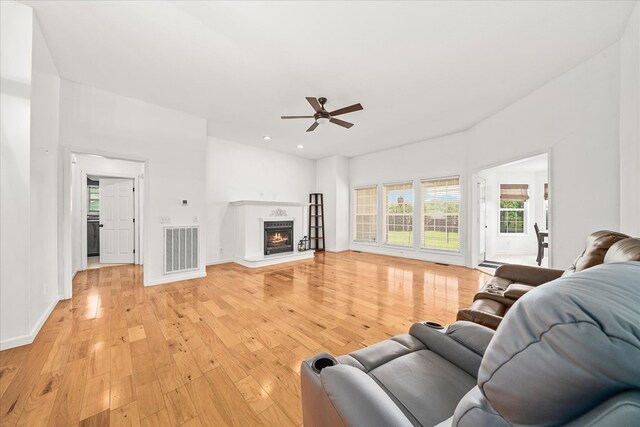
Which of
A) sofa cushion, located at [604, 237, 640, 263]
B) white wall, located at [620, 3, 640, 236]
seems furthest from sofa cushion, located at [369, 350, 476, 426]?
white wall, located at [620, 3, 640, 236]

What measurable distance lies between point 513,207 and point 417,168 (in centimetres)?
376

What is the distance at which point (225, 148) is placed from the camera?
570 centimetres

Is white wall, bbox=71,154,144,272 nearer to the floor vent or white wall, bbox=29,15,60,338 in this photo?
white wall, bbox=29,15,60,338

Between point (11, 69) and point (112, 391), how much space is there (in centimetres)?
288

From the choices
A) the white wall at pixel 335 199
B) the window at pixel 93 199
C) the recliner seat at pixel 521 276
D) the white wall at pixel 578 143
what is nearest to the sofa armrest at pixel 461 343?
the recliner seat at pixel 521 276

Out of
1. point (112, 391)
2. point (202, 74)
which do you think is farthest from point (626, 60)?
point (112, 391)

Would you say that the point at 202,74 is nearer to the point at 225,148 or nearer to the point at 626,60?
the point at 225,148

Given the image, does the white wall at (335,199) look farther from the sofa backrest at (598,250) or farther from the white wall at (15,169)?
the white wall at (15,169)

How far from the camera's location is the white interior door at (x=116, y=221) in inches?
210

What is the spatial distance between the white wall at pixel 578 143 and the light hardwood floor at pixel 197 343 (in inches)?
60.3

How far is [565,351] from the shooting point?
390mm

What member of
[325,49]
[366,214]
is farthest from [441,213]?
[325,49]

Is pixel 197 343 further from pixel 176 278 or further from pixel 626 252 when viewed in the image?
pixel 626 252

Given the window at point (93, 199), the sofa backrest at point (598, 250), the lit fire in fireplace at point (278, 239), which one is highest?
the window at point (93, 199)
